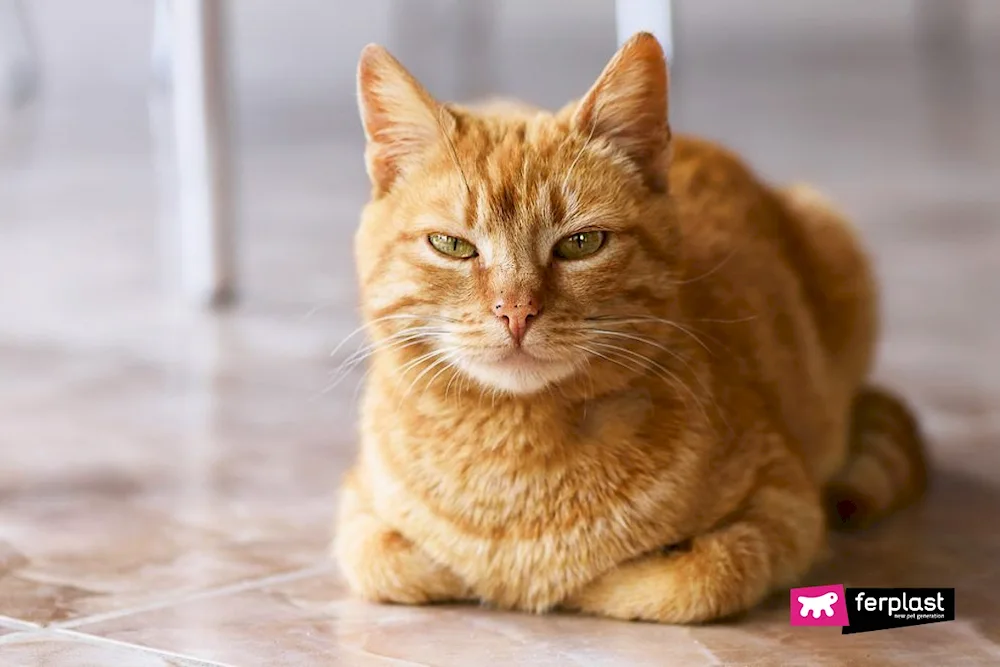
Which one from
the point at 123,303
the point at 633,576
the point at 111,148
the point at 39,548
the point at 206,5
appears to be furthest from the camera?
the point at 111,148

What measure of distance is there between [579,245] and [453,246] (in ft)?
0.47

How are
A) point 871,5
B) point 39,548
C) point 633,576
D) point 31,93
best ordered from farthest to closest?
point 871,5 < point 31,93 < point 39,548 < point 633,576

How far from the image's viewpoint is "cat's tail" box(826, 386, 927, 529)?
224 cm

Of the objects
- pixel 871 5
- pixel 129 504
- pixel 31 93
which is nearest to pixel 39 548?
pixel 129 504

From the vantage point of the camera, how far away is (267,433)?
9.04ft

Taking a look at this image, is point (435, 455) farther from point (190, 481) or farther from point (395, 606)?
point (190, 481)

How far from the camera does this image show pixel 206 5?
3352mm

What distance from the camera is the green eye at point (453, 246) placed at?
1.74m

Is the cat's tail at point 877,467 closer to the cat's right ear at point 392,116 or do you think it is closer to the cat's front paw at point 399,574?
the cat's front paw at point 399,574

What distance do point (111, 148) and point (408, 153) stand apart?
492cm

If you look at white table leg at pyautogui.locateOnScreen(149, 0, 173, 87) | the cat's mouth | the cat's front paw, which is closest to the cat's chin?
the cat's mouth

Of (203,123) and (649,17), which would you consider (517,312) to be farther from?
(649,17)

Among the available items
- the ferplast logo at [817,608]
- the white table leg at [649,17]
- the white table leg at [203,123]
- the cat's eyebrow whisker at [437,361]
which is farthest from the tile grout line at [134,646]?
the white table leg at [649,17]

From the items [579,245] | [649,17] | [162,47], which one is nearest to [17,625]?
[579,245]
